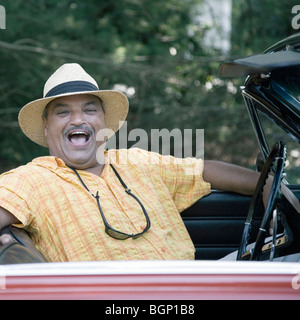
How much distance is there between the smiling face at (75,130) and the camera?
2.57 metres

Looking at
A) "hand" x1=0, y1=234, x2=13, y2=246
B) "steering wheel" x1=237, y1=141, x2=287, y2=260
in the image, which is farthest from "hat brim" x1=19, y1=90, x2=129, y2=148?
"steering wheel" x1=237, y1=141, x2=287, y2=260

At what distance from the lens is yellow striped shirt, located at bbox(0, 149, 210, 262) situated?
7.50 feet

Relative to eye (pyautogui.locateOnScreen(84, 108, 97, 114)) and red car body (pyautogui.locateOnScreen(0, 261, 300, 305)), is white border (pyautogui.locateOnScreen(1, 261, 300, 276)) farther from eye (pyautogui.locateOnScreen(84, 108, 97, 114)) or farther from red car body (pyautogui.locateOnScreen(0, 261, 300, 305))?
eye (pyautogui.locateOnScreen(84, 108, 97, 114))

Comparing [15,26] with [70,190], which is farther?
[15,26]

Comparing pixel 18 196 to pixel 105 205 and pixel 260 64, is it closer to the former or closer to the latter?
pixel 105 205

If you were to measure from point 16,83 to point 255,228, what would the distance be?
197 inches

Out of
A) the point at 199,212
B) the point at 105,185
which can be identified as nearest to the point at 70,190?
the point at 105,185

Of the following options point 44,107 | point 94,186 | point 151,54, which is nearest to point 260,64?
point 94,186

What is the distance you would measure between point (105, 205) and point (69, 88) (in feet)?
1.95

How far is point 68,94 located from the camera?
2533 millimetres

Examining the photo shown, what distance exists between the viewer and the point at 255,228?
2719mm

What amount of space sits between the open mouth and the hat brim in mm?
180

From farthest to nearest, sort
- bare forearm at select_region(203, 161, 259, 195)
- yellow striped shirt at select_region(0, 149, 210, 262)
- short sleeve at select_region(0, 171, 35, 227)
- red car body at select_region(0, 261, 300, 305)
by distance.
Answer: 1. bare forearm at select_region(203, 161, 259, 195)
2. yellow striped shirt at select_region(0, 149, 210, 262)
3. short sleeve at select_region(0, 171, 35, 227)
4. red car body at select_region(0, 261, 300, 305)
